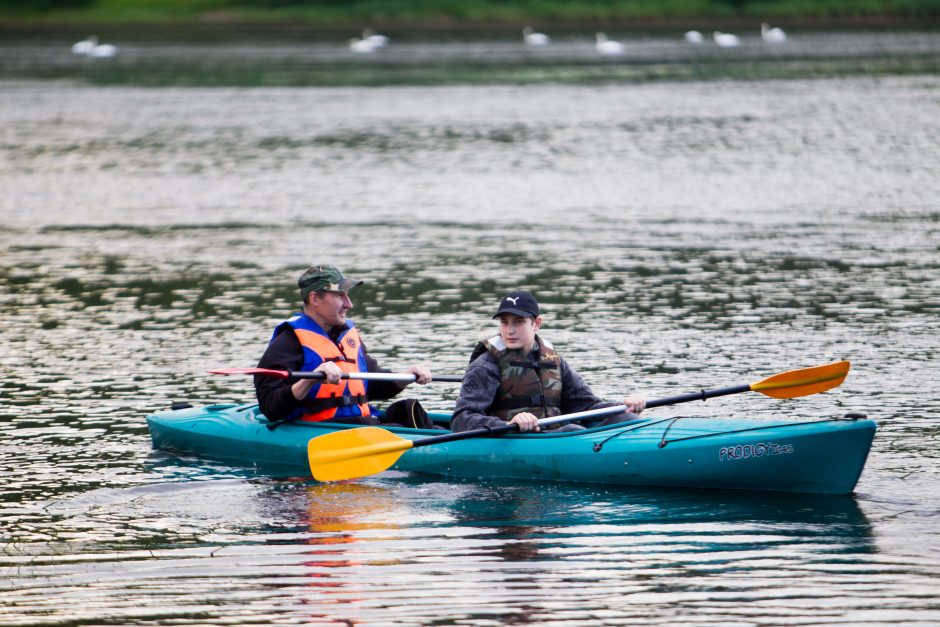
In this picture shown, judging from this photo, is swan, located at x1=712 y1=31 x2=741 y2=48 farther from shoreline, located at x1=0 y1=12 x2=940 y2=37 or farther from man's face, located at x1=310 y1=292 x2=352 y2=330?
man's face, located at x1=310 y1=292 x2=352 y2=330

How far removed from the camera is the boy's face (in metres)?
9.42

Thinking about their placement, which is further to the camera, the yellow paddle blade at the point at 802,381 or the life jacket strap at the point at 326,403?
the life jacket strap at the point at 326,403

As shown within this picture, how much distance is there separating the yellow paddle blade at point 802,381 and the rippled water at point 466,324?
2.35ft

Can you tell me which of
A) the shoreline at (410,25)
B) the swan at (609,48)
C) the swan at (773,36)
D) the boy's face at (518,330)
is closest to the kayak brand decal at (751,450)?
the boy's face at (518,330)

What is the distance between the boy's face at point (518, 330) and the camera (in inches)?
371

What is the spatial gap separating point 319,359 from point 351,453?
0.93 m

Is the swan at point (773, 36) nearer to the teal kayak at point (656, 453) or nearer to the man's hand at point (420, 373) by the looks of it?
the man's hand at point (420, 373)

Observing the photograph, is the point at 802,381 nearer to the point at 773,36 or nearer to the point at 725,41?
the point at 725,41

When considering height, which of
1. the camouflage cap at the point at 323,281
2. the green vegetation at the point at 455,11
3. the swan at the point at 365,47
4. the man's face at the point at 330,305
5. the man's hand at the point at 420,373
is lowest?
the man's hand at the point at 420,373

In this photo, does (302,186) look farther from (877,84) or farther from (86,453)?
(877,84)

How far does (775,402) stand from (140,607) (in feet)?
20.6

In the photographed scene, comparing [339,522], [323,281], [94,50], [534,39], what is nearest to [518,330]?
[323,281]

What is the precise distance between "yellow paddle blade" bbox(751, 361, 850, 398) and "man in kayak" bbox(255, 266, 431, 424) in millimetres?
2362

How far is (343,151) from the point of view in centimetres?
3055
